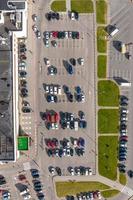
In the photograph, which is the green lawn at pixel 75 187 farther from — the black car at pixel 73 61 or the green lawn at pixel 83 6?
the green lawn at pixel 83 6

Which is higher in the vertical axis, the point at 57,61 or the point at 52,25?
the point at 52,25

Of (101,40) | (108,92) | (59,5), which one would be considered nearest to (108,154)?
(108,92)

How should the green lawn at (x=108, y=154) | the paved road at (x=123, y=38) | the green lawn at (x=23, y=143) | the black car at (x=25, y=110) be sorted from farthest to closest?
1. the black car at (x=25, y=110)
2. the green lawn at (x=108, y=154)
3. the paved road at (x=123, y=38)
4. the green lawn at (x=23, y=143)

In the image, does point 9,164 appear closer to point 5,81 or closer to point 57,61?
point 5,81

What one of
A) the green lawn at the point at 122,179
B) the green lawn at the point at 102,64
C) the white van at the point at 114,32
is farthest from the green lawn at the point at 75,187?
the white van at the point at 114,32

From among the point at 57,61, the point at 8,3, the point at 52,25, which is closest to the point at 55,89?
the point at 57,61

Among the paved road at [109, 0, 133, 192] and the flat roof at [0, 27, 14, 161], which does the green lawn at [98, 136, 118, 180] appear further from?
the flat roof at [0, 27, 14, 161]
